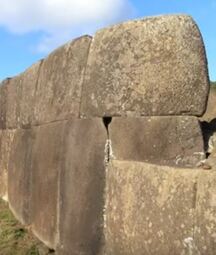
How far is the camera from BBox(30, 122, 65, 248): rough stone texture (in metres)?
6.87

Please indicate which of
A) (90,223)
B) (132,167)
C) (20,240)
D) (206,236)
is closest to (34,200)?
(20,240)

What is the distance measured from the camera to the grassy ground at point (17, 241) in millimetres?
7176

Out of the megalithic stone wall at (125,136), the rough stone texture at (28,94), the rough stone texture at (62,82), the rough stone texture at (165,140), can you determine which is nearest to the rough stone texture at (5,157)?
the rough stone texture at (28,94)

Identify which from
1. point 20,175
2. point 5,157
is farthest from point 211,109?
point 5,157

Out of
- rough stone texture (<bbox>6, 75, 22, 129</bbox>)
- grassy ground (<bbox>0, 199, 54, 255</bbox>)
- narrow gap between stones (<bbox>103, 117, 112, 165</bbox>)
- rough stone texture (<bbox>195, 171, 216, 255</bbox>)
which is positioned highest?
rough stone texture (<bbox>6, 75, 22, 129</bbox>)

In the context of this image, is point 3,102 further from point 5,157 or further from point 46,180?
point 46,180

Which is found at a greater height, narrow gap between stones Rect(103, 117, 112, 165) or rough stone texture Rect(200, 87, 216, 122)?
rough stone texture Rect(200, 87, 216, 122)

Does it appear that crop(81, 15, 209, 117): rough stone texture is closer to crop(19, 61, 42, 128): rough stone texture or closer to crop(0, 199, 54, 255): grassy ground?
crop(0, 199, 54, 255): grassy ground

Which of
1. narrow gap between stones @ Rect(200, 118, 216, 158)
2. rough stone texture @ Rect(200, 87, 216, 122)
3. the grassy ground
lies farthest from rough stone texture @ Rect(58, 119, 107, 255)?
rough stone texture @ Rect(200, 87, 216, 122)

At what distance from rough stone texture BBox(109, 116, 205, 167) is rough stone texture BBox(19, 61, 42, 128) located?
2.77 metres

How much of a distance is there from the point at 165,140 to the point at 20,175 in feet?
12.2

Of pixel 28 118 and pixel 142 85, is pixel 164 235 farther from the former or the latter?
pixel 28 118

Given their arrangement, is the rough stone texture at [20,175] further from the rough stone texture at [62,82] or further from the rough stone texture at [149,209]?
the rough stone texture at [149,209]

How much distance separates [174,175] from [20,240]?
3282mm
